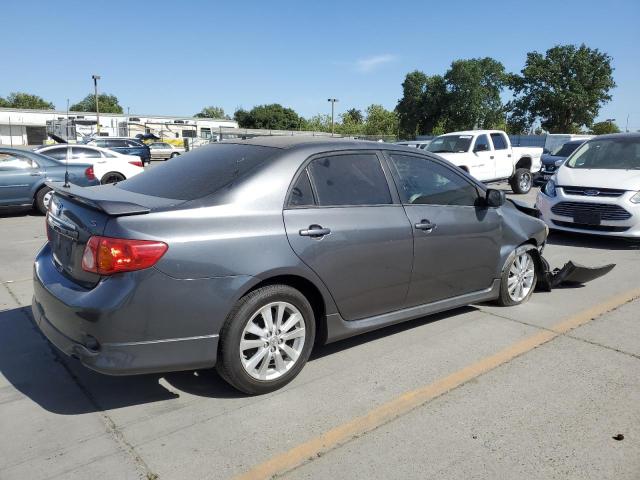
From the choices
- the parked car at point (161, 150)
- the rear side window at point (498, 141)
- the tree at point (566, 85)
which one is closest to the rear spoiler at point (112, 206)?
the rear side window at point (498, 141)

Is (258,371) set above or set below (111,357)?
below

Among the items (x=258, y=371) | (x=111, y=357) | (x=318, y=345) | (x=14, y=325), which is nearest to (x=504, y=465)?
(x=258, y=371)

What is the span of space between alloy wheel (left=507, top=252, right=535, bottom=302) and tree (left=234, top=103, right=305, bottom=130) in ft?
269

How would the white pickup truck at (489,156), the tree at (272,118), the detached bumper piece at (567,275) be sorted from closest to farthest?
the detached bumper piece at (567,275) → the white pickup truck at (489,156) → the tree at (272,118)

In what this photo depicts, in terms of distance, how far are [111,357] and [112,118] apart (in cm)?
5577

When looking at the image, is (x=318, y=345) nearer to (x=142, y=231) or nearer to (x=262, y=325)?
(x=262, y=325)

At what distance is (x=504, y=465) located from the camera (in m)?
2.64

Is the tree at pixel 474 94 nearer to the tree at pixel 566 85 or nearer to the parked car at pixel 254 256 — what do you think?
the tree at pixel 566 85

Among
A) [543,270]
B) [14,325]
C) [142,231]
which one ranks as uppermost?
[142,231]

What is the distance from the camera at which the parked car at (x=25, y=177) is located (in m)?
10.4

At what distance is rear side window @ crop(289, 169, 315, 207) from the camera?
11.2 ft

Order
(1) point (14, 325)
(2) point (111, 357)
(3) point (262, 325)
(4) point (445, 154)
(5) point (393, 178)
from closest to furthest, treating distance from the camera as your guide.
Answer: (2) point (111, 357)
(3) point (262, 325)
(5) point (393, 178)
(1) point (14, 325)
(4) point (445, 154)

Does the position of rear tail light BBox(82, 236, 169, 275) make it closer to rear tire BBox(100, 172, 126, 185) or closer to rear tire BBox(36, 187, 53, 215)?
rear tire BBox(36, 187, 53, 215)

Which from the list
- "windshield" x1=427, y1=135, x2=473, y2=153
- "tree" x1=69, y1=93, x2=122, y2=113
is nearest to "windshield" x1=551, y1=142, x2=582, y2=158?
"windshield" x1=427, y1=135, x2=473, y2=153
